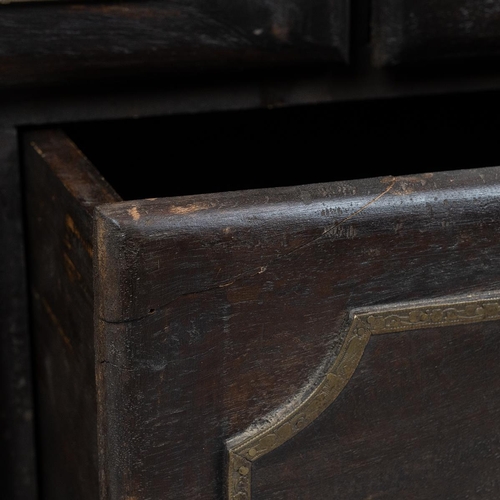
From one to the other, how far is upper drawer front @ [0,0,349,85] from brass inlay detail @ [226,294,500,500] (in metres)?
0.30

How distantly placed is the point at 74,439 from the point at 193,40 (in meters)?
0.30

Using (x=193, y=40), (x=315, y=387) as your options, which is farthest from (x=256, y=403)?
(x=193, y=40)

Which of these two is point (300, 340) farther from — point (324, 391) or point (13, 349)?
point (13, 349)

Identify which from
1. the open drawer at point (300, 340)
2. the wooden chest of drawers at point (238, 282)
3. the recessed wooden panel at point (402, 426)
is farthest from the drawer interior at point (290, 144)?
the recessed wooden panel at point (402, 426)

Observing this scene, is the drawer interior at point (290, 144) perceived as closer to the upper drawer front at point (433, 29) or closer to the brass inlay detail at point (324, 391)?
the upper drawer front at point (433, 29)

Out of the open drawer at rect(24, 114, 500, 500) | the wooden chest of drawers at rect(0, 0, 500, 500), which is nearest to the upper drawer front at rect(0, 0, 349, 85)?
the wooden chest of drawers at rect(0, 0, 500, 500)

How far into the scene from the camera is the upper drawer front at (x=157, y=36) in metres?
0.82

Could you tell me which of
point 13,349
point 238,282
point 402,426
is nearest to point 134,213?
point 238,282

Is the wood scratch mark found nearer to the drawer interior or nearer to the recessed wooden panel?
the recessed wooden panel

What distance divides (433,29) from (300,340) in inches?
13.9

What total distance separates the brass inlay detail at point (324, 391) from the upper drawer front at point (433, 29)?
304 millimetres

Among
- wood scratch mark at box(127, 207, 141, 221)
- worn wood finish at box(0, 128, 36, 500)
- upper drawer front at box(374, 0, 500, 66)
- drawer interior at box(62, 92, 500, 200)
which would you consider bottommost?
worn wood finish at box(0, 128, 36, 500)

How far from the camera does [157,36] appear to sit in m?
0.84

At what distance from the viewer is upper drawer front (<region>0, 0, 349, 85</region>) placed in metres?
0.82
